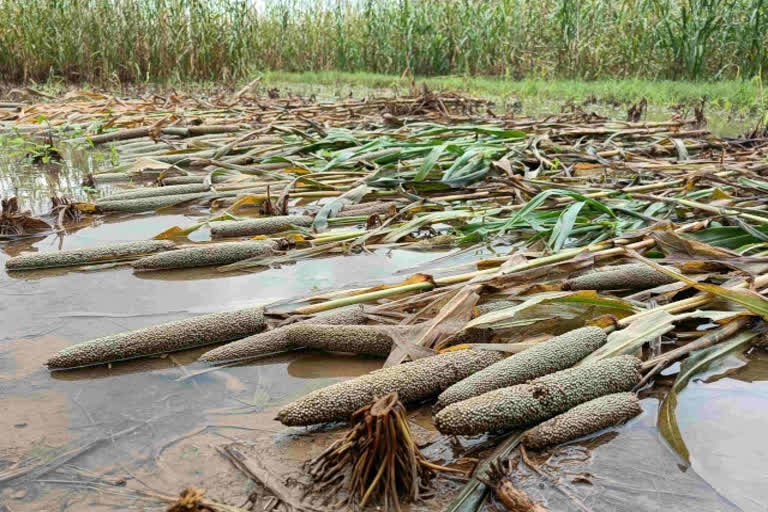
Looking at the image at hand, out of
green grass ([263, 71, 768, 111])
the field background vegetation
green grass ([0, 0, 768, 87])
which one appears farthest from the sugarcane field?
green grass ([0, 0, 768, 87])

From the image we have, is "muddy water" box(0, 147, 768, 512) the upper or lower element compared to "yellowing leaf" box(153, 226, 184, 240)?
lower

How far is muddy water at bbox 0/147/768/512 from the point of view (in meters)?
1.57

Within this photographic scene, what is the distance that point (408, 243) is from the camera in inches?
138

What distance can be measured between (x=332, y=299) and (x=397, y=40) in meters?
13.5

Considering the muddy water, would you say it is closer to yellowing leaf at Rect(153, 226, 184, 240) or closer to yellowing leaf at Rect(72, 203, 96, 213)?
yellowing leaf at Rect(153, 226, 184, 240)

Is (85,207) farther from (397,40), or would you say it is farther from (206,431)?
(397,40)

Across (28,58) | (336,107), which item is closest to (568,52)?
(336,107)

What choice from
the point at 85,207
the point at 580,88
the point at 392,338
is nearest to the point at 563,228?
the point at 392,338

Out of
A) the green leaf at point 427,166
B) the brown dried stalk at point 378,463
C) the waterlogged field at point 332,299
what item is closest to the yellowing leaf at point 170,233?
the waterlogged field at point 332,299

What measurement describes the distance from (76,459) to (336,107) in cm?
684

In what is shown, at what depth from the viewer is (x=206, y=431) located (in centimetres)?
182

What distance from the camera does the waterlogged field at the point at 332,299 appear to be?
1.63 metres

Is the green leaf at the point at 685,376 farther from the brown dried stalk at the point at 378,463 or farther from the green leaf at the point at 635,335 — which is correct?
the brown dried stalk at the point at 378,463

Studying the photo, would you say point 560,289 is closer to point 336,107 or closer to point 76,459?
point 76,459
